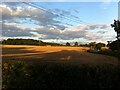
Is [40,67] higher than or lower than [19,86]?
higher

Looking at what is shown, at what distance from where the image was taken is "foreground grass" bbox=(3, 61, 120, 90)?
9391mm

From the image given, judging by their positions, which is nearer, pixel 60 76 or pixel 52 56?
pixel 60 76

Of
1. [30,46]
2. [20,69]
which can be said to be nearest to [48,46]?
[30,46]

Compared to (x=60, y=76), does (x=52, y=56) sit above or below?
below

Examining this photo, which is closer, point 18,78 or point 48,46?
point 18,78

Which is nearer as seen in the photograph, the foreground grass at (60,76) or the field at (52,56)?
the foreground grass at (60,76)

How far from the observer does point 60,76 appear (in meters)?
9.43

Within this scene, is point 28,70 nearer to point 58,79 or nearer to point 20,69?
point 20,69

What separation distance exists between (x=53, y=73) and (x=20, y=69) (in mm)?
1238

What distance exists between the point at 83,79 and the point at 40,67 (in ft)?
5.12

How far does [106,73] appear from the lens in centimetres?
966

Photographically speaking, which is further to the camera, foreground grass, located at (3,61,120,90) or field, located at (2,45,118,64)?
field, located at (2,45,118,64)

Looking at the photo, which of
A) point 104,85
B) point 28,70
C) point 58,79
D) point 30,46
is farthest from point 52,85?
point 30,46

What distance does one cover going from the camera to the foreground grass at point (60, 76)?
9391 millimetres
